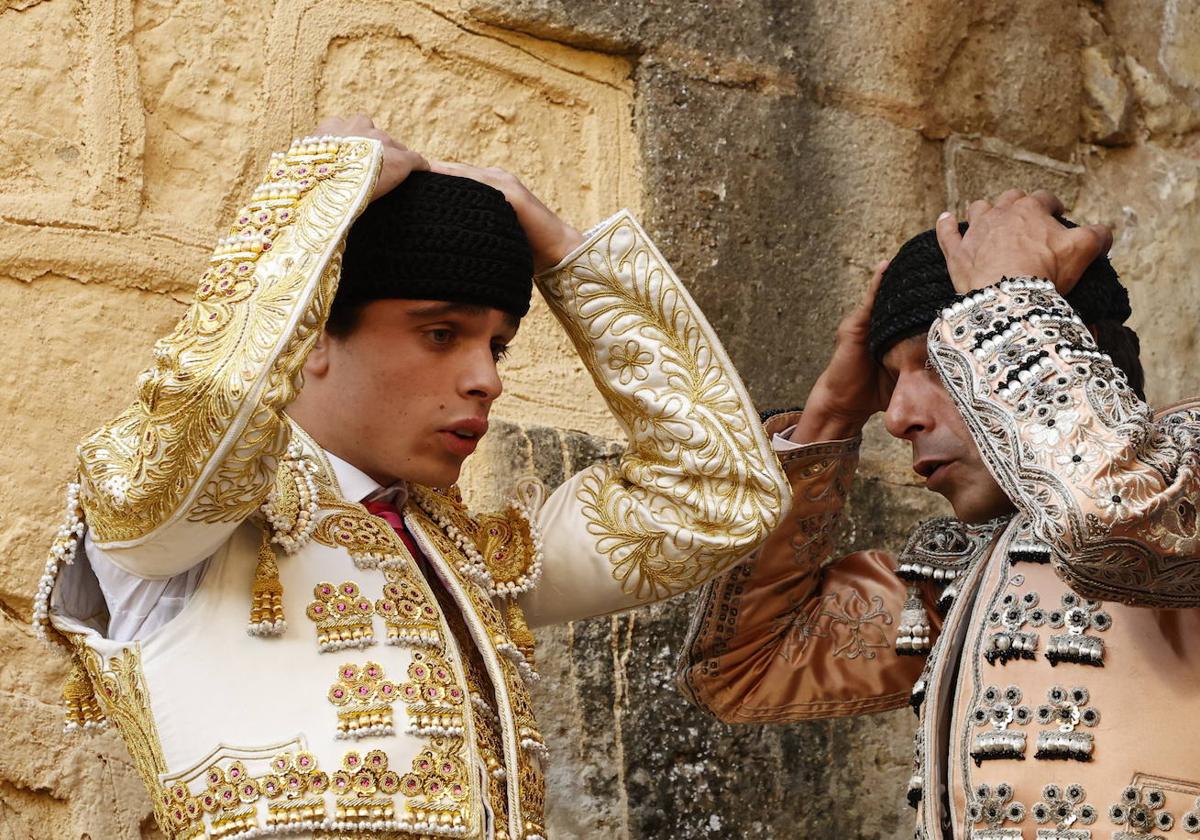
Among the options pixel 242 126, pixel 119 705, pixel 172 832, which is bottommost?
pixel 172 832

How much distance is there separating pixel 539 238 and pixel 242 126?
658 mm

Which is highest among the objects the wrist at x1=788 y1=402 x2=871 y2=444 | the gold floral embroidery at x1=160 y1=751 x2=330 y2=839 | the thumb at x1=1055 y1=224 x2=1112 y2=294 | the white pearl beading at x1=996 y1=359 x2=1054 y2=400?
the thumb at x1=1055 y1=224 x2=1112 y2=294

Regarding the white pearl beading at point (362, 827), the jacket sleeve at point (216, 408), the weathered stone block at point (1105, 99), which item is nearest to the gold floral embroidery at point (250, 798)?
the white pearl beading at point (362, 827)

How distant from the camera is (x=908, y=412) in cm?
246

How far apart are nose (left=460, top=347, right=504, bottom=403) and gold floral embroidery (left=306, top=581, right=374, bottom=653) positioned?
270mm

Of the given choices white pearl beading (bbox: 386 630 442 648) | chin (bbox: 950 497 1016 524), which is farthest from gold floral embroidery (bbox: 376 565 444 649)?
chin (bbox: 950 497 1016 524)

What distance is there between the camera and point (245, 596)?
2.04 m

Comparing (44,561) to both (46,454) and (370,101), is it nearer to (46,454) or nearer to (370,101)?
(46,454)

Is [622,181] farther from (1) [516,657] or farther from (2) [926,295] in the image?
(1) [516,657]

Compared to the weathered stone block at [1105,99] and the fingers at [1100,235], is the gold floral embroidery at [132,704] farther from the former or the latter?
the weathered stone block at [1105,99]

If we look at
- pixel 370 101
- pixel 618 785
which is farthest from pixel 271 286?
pixel 618 785

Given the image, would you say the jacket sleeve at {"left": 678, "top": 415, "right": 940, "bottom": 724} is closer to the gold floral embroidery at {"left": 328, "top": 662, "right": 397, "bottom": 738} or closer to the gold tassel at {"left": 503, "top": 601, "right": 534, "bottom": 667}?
the gold tassel at {"left": 503, "top": 601, "right": 534, "bottom": 667}

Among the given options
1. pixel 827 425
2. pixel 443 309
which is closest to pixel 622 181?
pixel 827 425

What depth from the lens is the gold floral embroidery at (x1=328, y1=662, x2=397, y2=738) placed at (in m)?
1.99
